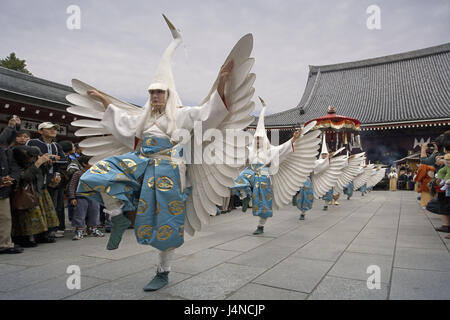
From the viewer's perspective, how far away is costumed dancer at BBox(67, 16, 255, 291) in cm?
254

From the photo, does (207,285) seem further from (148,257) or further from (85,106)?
(85,106)

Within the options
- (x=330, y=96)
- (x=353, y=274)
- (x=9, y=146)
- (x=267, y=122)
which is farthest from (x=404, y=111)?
(x=9, y=146)

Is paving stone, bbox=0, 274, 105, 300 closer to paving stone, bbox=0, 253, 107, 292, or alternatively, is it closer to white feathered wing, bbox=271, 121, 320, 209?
paving stone, bbox=0, 253, 107, 292

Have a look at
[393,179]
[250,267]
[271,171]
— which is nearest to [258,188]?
[271,171]

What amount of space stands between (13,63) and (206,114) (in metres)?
22.2

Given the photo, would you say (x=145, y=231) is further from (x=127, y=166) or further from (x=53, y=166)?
(x=53, y=166)

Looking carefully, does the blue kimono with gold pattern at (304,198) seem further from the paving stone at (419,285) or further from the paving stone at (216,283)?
the paving stone at (216,283)

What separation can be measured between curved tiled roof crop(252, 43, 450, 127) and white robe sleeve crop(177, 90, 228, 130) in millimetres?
18152

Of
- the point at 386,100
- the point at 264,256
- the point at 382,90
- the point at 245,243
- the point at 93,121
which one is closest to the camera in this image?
the point at 93,121

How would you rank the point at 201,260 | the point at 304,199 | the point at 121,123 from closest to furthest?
the point at 121,123
the point at 201,260
the point at 304,199

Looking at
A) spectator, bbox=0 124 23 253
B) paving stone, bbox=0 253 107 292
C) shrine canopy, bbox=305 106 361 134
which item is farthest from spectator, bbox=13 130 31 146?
shrine canopy, bbox=305 106 361 134

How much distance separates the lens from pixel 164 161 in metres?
2.75

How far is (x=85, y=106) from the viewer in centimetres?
317

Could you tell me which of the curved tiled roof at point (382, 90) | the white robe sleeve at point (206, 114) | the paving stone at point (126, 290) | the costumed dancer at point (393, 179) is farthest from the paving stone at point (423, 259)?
the costumed dancer at point (393, 179)
